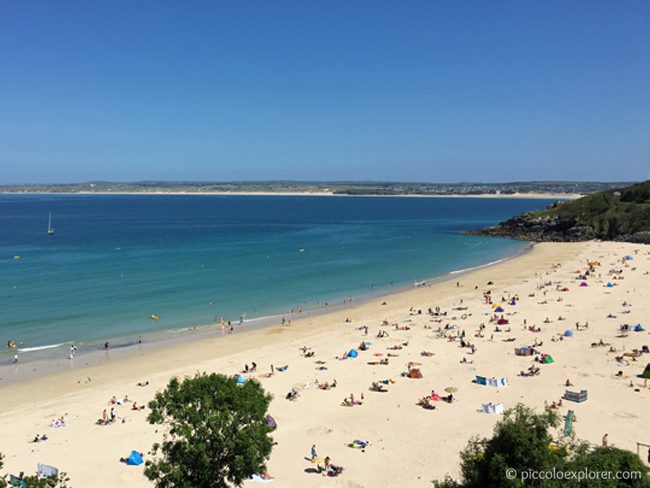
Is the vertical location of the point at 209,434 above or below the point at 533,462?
below

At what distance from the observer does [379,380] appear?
97.1 feet

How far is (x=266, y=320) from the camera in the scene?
45.1m

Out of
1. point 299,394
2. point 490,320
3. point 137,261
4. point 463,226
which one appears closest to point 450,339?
point 490,320

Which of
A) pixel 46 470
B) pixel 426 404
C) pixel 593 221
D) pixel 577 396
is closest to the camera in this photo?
pixel 46 470

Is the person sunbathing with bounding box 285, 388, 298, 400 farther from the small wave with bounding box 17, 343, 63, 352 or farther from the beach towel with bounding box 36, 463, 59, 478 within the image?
the small wave with bounding box 17, 343, 63, 352

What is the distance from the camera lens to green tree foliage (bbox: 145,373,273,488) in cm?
1364

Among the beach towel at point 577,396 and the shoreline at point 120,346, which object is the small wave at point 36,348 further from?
the beach towel at point 577,396

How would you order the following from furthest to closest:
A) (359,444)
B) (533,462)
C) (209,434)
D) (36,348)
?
(36,348) → (359,444) → (209,434) → (533,462)

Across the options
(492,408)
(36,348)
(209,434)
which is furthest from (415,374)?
(36,348)

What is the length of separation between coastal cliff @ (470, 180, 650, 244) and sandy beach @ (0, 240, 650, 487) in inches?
1812

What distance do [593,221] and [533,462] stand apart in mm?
96593

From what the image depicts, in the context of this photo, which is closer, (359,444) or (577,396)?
(359,444)

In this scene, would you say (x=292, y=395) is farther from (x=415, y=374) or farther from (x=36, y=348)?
(x=36, y=348)

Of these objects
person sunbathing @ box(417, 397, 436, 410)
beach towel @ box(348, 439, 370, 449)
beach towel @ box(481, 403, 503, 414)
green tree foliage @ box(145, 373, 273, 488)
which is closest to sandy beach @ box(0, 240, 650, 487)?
beach towel @ box(348, 439, 370, 449)
